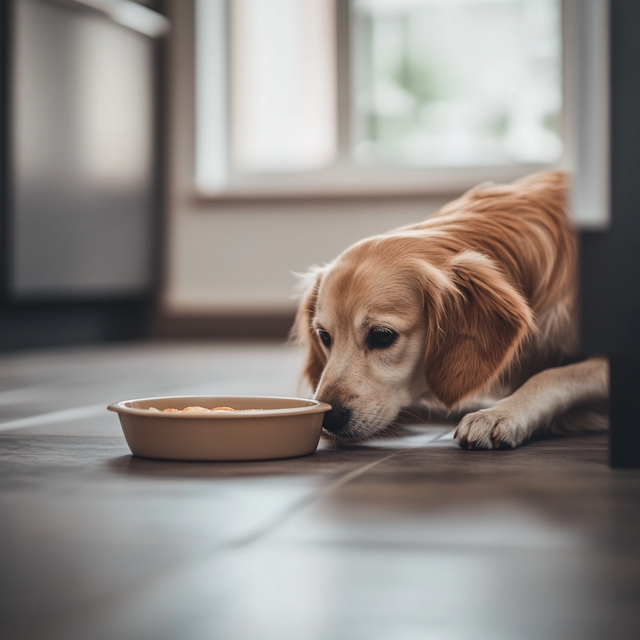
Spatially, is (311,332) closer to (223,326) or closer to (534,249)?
(534,249)

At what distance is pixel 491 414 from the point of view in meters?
1.62

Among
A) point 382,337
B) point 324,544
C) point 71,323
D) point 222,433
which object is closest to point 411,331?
point 382,337

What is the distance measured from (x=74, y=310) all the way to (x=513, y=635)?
4264 millimetres

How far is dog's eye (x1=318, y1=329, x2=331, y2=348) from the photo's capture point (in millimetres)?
1833

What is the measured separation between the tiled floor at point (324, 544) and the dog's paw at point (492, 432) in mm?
34

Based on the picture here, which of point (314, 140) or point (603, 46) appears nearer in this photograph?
point (603, 46)

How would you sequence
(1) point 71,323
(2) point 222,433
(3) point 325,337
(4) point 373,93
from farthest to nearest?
(4) point 373,93 → (1) point 71,323 → (3) point 325,337 → (2) point 222,433

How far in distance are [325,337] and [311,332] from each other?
6.8 inches

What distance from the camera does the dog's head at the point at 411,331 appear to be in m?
1.70

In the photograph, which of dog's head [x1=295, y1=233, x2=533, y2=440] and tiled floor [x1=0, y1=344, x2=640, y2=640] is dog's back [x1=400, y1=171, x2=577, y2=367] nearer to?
dog's head [x1=295, y1=233, x2=533, y2=440]

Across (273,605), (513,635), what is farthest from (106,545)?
(513,635)

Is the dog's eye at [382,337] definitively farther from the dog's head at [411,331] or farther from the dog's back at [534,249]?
the dog's back at [534,249]

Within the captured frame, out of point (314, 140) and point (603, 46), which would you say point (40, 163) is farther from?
point (603, 46)

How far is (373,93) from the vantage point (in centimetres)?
520
